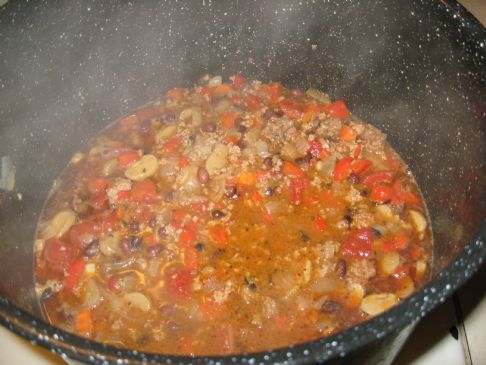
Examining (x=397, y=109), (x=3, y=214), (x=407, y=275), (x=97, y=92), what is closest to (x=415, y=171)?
(x=397, y=109)

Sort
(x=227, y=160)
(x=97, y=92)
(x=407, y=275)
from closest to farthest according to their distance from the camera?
(x=407, y=275) → (x=227, y=160) → (x=97, y=92)

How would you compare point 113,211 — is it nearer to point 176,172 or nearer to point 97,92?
point 176,172

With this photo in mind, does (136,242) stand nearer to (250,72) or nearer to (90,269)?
(90,269)

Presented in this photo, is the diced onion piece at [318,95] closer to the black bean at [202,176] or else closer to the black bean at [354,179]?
the black bean at [354,179]

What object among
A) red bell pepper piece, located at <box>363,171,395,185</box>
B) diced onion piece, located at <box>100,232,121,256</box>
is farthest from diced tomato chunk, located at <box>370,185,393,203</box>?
diced onion piece, located at <box>100,232,121,256</box>

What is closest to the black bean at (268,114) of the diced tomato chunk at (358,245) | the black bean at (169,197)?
the black bean at (169,197)

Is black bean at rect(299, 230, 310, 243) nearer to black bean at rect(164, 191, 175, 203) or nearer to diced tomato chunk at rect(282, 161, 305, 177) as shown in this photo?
diced tomato chunk at rect(282, 161, 305, 177)
